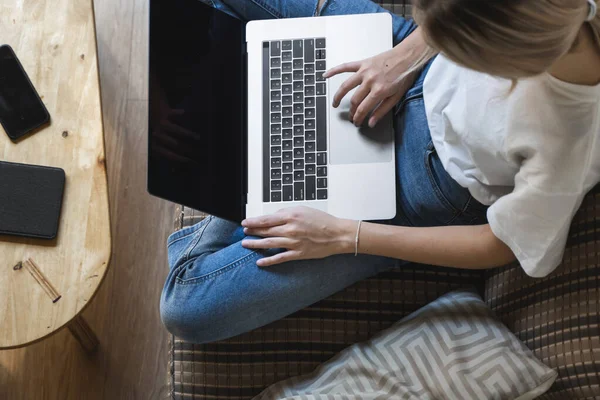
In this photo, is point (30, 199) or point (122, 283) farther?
point (122, 283)

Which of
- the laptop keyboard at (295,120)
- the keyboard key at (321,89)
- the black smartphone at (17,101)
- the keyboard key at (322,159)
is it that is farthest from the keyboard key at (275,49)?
the black smartphone at (17,101)

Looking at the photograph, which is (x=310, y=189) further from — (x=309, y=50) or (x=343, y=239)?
(x=309, y=50)

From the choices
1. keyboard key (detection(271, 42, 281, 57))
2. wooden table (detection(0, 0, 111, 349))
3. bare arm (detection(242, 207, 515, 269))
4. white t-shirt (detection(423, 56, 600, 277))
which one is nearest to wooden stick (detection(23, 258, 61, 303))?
wooden table (detection(0, 0, 111, 349))

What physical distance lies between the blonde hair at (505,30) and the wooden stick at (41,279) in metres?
0.74

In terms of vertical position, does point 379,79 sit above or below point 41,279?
above

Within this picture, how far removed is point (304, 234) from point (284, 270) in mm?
87

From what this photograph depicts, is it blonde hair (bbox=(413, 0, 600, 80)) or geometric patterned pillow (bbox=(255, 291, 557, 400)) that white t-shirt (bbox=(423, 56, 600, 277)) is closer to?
blonde hair (bbox=(413, 0, 600, 80))

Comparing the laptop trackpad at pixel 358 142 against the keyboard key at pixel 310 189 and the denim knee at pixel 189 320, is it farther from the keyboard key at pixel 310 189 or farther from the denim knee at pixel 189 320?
the denim knee at pixel 189 320

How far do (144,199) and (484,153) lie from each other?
101cm

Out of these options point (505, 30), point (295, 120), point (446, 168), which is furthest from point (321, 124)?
point (505, 30)

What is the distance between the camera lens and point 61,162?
3.59ft

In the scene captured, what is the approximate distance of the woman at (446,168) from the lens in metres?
0.69

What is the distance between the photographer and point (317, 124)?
116 centimetres

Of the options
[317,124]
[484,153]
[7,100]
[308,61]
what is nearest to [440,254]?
[484,153]
